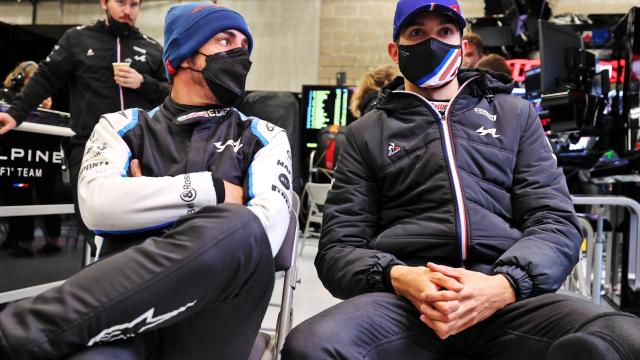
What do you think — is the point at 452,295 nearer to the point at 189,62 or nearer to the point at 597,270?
the point at 189,62

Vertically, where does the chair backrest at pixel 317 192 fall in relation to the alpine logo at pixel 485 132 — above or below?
below

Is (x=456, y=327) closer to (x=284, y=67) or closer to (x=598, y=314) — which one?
(x=598, y=314)

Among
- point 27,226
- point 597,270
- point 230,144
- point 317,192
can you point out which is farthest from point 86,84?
point 317,192

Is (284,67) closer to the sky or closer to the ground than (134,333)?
closer to the sky

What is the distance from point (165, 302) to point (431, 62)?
1030 mm

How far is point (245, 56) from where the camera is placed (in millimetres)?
1608

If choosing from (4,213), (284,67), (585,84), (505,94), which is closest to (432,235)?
(505,94)

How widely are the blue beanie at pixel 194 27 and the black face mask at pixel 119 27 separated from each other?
1093mm

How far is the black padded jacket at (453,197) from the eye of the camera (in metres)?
1.31

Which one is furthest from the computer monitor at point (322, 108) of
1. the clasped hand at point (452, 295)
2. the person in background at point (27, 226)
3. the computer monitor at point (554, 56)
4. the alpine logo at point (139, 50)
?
the clasped hand at point (452, 295)

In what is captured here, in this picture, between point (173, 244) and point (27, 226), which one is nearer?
point (173, 244)

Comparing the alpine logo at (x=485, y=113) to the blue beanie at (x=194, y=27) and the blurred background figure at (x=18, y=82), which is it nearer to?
the blue beanie at (x=194, y=27)

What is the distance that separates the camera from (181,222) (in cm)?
104

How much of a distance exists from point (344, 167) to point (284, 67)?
6.97 metres
